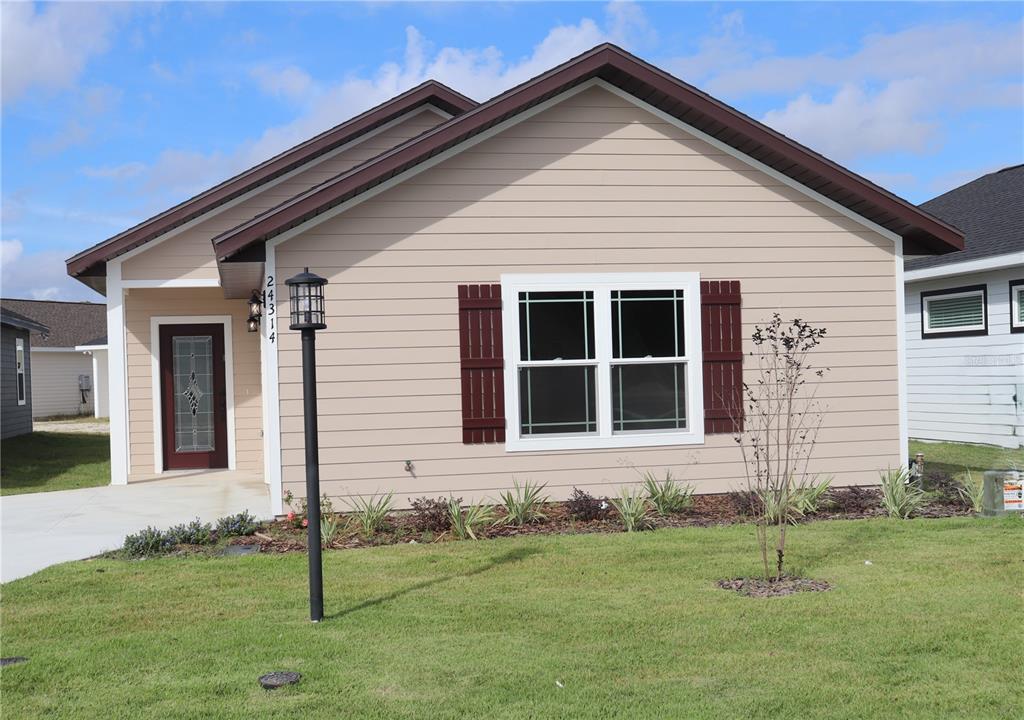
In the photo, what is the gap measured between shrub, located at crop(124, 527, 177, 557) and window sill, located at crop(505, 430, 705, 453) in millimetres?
3179

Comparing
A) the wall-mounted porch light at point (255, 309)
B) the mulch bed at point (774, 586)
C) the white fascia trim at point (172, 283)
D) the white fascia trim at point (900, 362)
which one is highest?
the white fascia trim at point (172, 283)

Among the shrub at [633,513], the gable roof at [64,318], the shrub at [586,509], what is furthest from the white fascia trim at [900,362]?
the gable roof at [64,318]

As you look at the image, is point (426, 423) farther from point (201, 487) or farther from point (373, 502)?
point (201, 487)

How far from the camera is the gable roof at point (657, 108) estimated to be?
869 cm

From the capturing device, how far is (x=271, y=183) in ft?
43.8

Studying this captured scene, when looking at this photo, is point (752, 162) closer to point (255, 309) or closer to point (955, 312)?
point (255, 309)

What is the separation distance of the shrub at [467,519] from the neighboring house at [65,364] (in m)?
26.5

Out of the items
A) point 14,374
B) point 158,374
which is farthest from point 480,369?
point 14,374

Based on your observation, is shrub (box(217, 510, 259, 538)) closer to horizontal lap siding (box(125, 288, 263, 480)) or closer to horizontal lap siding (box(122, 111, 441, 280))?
horizontal lap siding (box(122, 111, 441, 280))

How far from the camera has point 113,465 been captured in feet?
42.0

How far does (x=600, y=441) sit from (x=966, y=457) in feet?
23.6

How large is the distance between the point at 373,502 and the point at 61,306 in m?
34.2

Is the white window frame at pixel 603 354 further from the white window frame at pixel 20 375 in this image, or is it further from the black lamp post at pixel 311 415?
the white window frame at pixel 20 375

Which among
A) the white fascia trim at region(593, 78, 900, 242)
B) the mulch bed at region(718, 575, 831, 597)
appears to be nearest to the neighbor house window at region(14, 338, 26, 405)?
the white fascia trim at region(593, 78, 900, 242)
